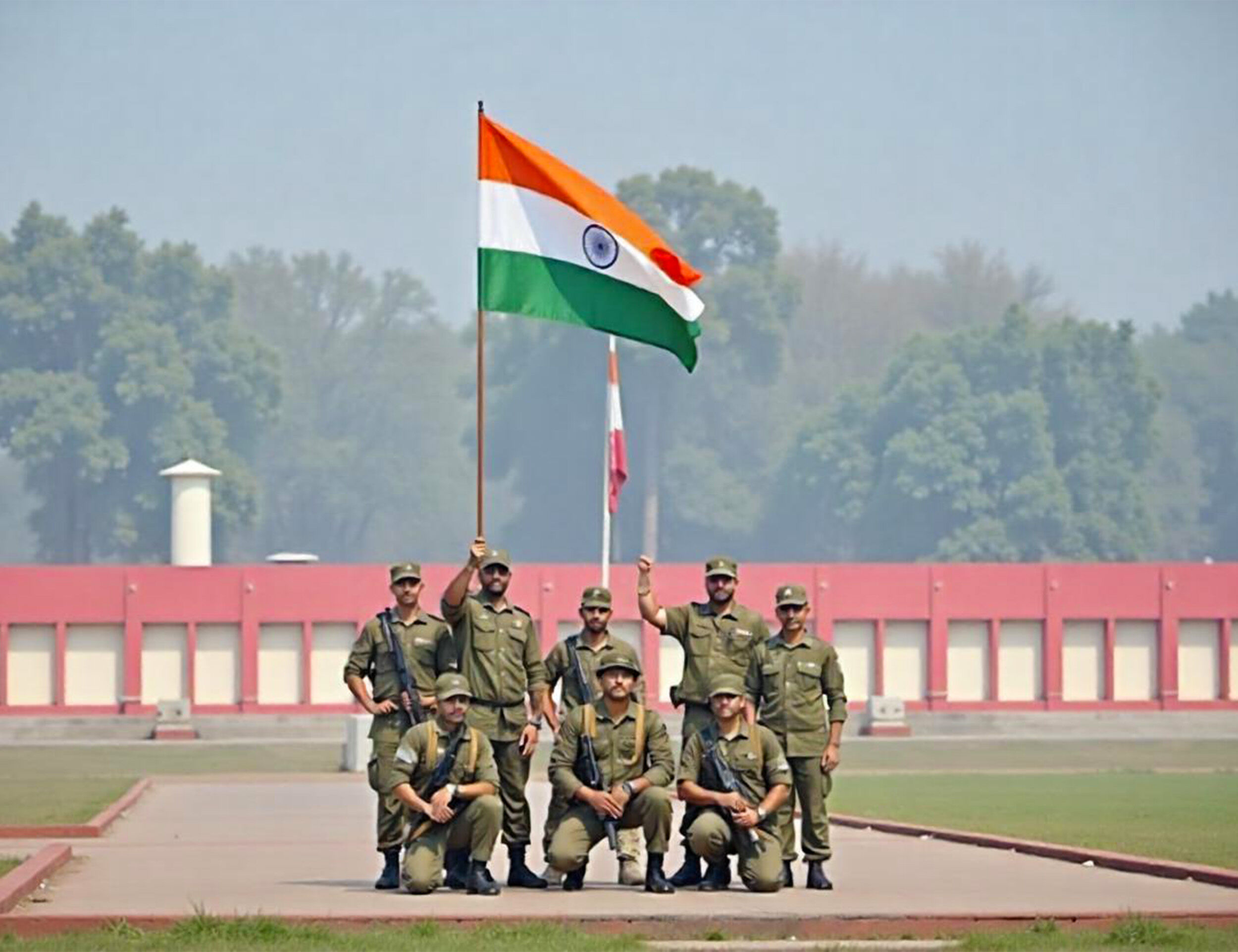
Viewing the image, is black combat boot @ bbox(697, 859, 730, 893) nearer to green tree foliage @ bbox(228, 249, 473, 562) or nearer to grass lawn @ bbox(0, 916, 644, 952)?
grass lawn @ bbox(0, 916, 644, 952)

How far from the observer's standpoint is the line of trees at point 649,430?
351 ft

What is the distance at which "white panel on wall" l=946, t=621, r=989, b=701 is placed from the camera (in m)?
55.8

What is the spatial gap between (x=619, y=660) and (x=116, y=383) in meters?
94.2

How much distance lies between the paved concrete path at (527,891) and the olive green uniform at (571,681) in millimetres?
403

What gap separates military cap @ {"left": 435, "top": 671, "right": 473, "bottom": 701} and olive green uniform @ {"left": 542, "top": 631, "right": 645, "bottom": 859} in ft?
2.47

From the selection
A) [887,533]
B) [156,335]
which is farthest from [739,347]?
[156,335]

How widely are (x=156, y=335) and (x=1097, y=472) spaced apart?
119 ft

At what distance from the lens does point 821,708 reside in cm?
1769

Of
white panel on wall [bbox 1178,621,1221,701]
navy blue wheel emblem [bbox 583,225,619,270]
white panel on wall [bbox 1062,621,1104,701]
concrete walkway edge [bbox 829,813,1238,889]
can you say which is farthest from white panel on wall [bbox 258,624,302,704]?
navy blue wheel emblem [bbox 583,225,619,270]

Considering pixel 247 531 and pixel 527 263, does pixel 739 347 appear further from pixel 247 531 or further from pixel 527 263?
pixel 527 263

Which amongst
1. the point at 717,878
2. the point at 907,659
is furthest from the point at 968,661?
the point at 717,878

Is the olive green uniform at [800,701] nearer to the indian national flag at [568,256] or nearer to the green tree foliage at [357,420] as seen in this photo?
the indian national flag at [568,256]

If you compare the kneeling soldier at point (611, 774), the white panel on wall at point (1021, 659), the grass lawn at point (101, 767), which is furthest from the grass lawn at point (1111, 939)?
the white panel on wall at point (1021, 659)

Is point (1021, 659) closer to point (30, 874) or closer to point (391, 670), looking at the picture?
point (391, 670)
